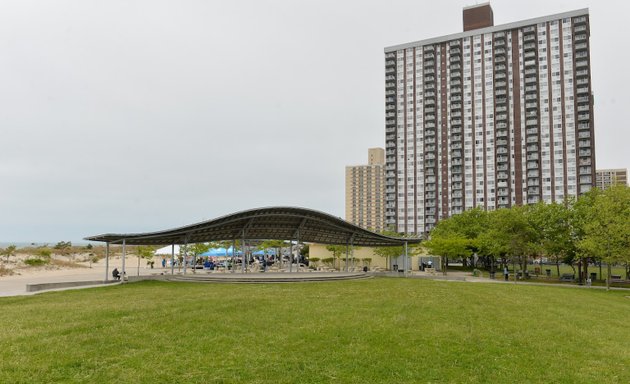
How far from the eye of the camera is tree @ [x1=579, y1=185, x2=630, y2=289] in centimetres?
2973

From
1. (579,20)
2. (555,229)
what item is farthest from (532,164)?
(555,229)

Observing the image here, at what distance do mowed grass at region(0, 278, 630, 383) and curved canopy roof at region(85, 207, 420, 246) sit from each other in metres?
11.7

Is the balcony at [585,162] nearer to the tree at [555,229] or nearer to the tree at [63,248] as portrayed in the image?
the tree at [555,229]

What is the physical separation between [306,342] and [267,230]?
25369mm

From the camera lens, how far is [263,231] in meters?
36.3

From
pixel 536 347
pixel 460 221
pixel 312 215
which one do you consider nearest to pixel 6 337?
pixel 536 347

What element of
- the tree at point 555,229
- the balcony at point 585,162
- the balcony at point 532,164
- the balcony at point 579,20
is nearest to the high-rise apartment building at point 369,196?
the balcony at point 532,164

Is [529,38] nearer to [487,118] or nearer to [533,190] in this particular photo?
[487,118]

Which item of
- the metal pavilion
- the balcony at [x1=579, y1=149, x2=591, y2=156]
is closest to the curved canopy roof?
the metal pavilion

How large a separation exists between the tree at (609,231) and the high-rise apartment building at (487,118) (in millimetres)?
60802

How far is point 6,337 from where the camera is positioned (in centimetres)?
1073

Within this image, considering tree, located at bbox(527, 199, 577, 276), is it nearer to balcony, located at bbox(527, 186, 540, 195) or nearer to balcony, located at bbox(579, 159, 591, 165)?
balcony, located at bbox(527, 186, 540, 195)

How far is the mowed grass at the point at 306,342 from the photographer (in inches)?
336

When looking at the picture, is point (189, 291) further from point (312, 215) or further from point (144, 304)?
point (312, 215)
